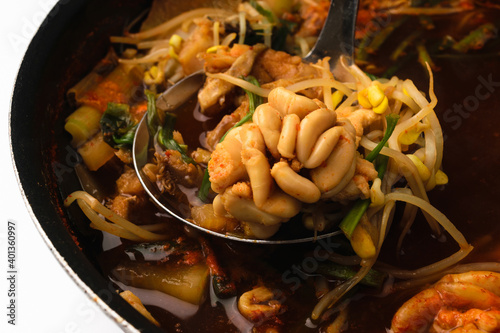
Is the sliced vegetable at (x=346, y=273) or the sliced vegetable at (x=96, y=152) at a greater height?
the sliced vegetable at (x=96, y=152)

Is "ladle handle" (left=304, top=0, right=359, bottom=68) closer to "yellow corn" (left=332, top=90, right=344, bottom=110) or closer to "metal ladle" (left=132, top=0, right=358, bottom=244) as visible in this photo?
"metal ladle" (left=132, top=0, right=358, bottom=244)

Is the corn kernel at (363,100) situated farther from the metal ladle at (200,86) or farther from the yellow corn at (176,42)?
the yellow corn at (176,42)

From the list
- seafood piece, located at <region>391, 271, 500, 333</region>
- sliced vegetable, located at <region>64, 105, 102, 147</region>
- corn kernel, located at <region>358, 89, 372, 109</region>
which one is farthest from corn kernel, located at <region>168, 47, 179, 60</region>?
seafood piece, located at <region>391, 271, 500, 333</region>

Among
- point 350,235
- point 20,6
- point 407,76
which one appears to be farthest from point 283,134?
→ point 20,6

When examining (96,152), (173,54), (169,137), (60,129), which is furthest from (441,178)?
(60,129)

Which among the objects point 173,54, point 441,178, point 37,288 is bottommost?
point 37,288

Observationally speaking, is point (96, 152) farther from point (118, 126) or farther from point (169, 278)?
point (169, 278)

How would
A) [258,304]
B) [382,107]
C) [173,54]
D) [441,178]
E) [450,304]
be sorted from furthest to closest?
[173,54]
[441,178]
[382,107]
[258,304]
[450,304]

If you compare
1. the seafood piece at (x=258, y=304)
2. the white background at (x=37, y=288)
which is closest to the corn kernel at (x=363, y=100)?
the seafood piece at (x=258, y=304)
